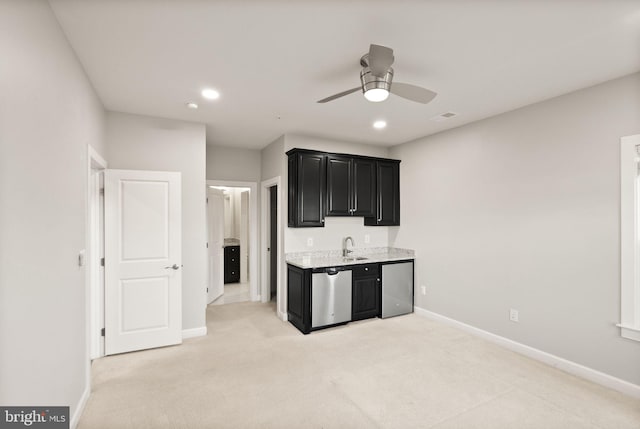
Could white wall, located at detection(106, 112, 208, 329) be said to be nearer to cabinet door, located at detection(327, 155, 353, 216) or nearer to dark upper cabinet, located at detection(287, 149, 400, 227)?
dark upper cabinet, located at detection(287, 149, 400, 227)

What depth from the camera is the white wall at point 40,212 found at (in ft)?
4.41

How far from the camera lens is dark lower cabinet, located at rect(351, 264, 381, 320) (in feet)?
14.3

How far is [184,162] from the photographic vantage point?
384 cm

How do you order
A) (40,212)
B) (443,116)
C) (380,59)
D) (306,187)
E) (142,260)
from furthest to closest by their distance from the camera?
(306,187) → (443,116) → (142,260) → (380,59) → (40,212)

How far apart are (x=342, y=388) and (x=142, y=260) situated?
2.58m

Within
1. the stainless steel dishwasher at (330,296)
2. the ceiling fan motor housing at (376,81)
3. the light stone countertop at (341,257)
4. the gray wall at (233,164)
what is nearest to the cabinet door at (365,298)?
the stainless steel dishwasher at (330,296)

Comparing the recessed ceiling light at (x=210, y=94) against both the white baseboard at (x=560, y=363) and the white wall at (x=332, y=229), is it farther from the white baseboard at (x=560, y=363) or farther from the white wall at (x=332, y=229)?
the white baseboard at (x=560, y=363)

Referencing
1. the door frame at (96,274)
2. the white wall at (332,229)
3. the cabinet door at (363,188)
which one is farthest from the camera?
the cabinet door at (363,188)

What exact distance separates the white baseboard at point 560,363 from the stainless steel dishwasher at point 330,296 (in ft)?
4.89

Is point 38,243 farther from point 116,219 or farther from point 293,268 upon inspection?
point 293,268

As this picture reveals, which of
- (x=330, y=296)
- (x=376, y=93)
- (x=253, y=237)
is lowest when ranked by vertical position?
(x=330, y=296)

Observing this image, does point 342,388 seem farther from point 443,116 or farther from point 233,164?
point 233,164

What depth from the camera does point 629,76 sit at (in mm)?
2635

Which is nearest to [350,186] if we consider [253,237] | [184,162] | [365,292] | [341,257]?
[341,257]
